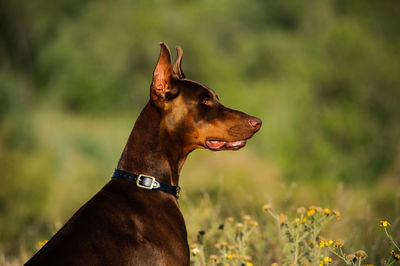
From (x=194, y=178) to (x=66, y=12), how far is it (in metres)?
17.3

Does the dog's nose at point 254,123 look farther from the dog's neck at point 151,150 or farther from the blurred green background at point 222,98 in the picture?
the blurred green background at point 222,98

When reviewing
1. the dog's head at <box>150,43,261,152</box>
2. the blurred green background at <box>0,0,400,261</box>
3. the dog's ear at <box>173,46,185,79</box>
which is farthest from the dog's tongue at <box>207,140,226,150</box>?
the blurred green background at <box>0,0,400,261</box>

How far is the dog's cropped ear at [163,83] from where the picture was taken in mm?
2744

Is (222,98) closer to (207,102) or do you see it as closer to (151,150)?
(207,102)

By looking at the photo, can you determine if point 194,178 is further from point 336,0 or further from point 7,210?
point 336,0

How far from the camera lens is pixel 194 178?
13789mm

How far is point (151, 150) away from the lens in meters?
2.69

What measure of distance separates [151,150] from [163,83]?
0.41 meters

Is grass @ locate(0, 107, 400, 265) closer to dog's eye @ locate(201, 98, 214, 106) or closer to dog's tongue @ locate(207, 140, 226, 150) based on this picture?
dog's tongue @ locate(207, 140, 226, 150)

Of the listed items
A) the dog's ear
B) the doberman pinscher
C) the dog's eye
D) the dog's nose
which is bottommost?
the doberman pinscher

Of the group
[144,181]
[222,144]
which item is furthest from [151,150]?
[222,144]

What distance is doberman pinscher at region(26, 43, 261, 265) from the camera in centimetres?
233

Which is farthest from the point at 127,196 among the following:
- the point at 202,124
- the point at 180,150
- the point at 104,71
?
the point at 104,71

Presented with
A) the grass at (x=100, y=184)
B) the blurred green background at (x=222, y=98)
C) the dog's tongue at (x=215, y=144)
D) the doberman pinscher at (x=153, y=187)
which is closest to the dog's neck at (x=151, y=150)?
the doberman pinscher at (x=153, y=187)
